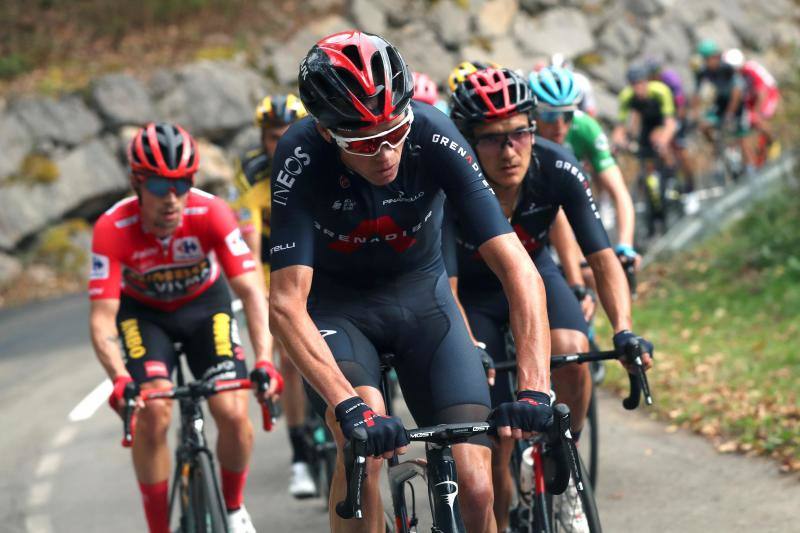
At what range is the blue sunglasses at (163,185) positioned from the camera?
5910 millimetres

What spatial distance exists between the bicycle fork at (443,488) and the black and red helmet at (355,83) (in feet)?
3.63

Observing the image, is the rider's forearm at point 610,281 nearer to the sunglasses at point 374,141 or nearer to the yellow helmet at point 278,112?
the sunglasses at point 374,141

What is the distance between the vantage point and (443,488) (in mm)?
3959

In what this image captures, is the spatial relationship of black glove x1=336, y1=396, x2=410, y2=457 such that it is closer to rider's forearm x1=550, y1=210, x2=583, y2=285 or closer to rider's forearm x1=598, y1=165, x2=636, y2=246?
rider's forearm x1=550, y1=210, x2=583, y2=285

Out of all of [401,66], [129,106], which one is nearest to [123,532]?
[401,66]

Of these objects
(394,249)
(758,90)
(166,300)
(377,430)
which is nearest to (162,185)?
(166,300)

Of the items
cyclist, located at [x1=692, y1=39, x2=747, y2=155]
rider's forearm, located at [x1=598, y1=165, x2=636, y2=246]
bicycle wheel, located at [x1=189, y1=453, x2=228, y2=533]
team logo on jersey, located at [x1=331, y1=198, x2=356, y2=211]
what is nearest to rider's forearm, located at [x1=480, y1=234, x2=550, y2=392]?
team logo on jersey, located at [x1=331, y1=198, x2=356, y2=211]

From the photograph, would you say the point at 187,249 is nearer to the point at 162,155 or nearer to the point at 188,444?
the point at 162,155

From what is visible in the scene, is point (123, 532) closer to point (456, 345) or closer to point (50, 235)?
point (456, 345)

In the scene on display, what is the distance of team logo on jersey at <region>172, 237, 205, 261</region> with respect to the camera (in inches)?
245

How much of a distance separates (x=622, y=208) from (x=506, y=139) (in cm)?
225

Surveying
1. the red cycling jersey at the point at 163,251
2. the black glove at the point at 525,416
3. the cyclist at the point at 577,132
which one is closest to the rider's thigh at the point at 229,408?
the red cycling jersey at the point at 163,251

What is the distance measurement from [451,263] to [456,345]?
959 mm

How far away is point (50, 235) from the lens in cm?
2019
